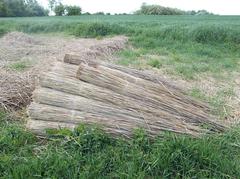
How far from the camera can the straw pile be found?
3.43 m

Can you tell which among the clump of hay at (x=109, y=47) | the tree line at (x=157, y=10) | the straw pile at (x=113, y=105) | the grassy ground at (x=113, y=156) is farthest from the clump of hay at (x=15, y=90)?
the tree line at (x=157, y=10)

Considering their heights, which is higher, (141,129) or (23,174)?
(141,129)

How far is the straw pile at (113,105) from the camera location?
3434 mm

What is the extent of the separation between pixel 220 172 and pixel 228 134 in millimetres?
701

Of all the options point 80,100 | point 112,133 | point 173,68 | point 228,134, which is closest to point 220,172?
point 228,134

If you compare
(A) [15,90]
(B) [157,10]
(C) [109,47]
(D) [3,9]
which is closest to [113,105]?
(A) [15,90]

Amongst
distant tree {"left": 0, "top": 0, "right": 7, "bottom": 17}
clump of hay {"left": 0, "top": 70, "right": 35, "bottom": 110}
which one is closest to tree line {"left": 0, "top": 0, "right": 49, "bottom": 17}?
distant tree {"left": 0, "top": 0, "right": 7, "bottom": 17}

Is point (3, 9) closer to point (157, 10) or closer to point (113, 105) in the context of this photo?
point (157, 10)

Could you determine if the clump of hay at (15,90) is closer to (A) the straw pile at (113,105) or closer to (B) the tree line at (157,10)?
(A) the straw pile at (113,105)

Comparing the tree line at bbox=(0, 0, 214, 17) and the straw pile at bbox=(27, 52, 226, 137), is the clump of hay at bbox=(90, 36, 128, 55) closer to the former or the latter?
the straw pile at bbox=(27, 52, 226, 137)

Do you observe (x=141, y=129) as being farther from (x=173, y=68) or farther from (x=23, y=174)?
(x=173, y=68)

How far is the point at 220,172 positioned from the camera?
3.04m

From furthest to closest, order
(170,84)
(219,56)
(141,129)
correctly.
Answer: (219,56) → (170,84) → (141,129)

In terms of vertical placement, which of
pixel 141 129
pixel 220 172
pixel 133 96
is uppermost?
pixel 133 96
